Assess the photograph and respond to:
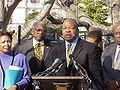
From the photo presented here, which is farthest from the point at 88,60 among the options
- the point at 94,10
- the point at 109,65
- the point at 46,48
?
the point at 94,10

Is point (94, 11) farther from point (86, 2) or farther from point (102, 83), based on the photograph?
point (102, 83)

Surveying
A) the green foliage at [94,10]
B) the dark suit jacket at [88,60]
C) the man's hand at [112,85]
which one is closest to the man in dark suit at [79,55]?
the dark suit jacket at [88,60]

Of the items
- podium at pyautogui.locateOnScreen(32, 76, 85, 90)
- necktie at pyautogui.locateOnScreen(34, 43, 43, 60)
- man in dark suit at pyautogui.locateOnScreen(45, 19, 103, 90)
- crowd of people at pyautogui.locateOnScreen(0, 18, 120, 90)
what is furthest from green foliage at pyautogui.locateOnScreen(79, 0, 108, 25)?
podium at pyautogui.locateOnScreen(32, 76, 85, 90)

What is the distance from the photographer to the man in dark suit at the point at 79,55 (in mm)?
4160

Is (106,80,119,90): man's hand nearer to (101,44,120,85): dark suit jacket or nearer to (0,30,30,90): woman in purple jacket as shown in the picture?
(101,44,120,85): dark suit jacket

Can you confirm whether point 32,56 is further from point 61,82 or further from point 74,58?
point 61,82

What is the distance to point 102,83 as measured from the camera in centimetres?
416

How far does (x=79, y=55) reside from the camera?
429 cm

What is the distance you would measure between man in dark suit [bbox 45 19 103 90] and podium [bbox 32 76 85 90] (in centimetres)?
37

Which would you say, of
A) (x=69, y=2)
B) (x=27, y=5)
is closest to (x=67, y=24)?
(x=69, y=2)

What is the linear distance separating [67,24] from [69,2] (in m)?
10.5

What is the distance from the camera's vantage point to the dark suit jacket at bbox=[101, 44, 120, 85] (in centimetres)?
461

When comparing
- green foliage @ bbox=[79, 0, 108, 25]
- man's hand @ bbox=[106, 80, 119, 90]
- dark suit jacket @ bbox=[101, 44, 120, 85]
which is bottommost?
green foliage @ bbox=[79, 0, 108, 25]

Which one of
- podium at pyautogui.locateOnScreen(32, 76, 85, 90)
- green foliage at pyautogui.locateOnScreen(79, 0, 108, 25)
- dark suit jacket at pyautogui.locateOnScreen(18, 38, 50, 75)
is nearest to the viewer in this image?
podium at pyautogui.locateOnScreen(32, 76, 85, 90)
